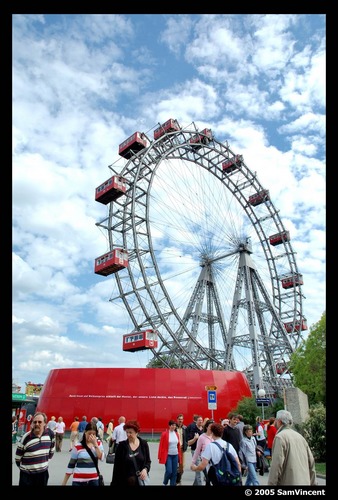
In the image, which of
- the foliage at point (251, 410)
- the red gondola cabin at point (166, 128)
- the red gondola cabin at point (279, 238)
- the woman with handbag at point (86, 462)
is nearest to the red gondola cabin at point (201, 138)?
the red gondola cabin at point (166, 128)

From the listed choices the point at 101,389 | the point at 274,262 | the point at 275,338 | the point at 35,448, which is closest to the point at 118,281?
the point at 101,389

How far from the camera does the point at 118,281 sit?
37312 mm

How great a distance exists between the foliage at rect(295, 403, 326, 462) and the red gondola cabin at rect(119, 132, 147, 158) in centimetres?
2989

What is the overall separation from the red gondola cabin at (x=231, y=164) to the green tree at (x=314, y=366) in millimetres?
20712

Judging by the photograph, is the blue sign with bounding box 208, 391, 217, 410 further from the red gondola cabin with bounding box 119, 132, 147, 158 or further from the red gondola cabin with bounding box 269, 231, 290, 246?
the red gondola cabin with bounding box 269, 231, 290, 246

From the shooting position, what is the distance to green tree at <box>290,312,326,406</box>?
3638 cm

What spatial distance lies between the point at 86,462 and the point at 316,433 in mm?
12620

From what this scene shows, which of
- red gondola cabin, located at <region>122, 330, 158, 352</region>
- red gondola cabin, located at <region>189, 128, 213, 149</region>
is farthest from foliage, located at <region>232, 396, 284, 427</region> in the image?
red gondola cabin, located at <region>189, 128, 213, 149</region>

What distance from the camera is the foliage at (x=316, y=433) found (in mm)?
15812

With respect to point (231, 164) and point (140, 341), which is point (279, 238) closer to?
point (231, 164)

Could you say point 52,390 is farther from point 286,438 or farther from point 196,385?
point 286,438

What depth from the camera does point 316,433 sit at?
53.6ft

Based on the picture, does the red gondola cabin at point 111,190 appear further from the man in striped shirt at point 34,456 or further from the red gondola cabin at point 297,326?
the man in striped shirt at point 34,456

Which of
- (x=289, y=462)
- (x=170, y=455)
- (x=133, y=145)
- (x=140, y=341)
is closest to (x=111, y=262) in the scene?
(x=140, y=341)
